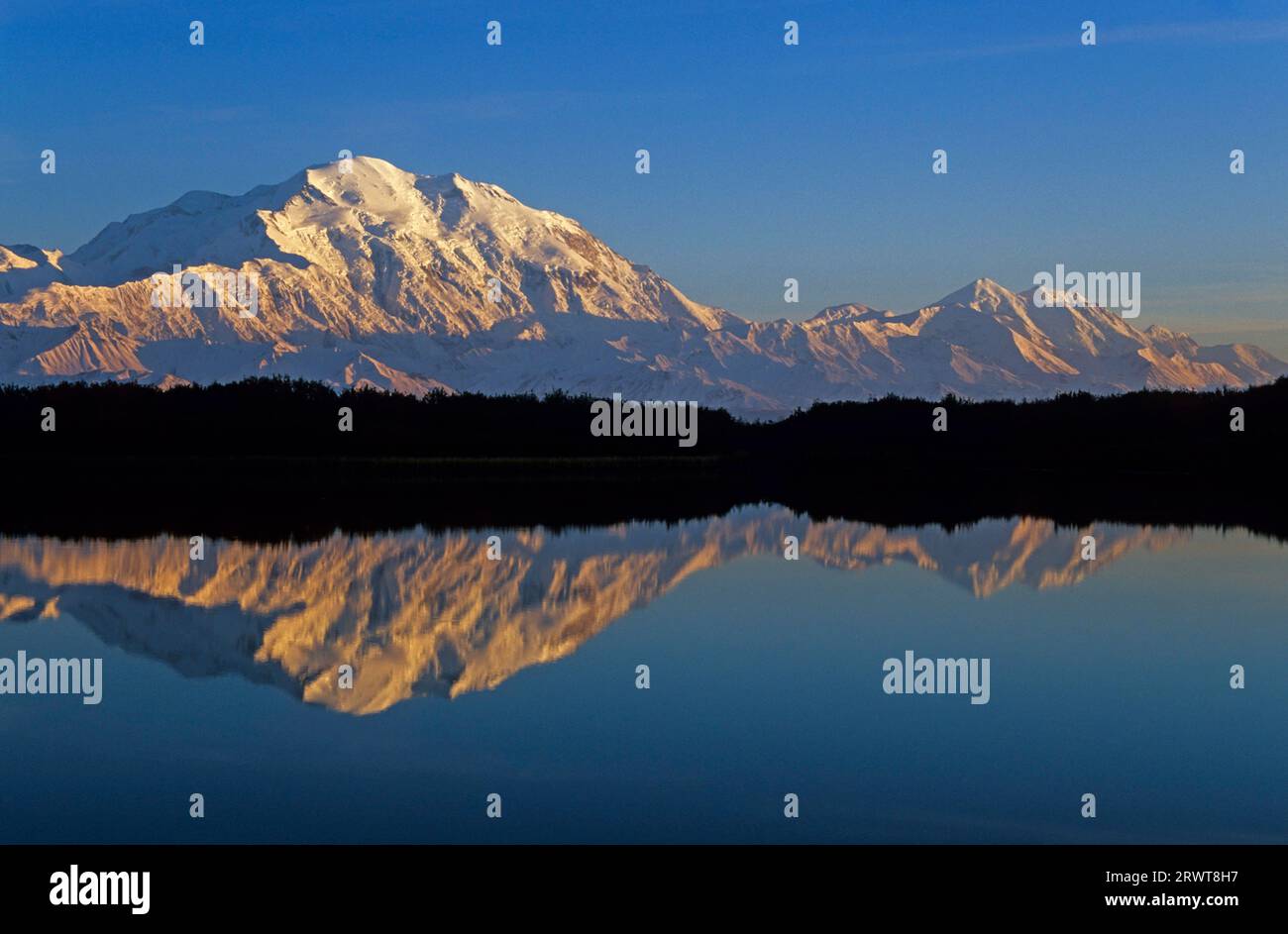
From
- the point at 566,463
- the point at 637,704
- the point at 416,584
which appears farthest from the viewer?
the point at 566,463

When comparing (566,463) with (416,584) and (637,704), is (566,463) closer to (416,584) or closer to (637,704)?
(416,584)

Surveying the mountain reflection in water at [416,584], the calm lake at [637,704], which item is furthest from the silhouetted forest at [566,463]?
the calm lake at [637,704]

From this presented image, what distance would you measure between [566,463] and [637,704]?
99.1m

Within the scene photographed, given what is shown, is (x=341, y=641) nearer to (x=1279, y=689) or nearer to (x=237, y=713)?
(x=237, y=713)

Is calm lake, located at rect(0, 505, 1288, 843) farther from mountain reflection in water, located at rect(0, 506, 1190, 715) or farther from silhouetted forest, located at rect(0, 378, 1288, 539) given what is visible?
silhouetted forest, located at rect(0, 378, 1288, 539)

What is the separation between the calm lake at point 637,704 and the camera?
15.5 m

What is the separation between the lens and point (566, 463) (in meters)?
120

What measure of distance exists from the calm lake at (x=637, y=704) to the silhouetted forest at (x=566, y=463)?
696 inches

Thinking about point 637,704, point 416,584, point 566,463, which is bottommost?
point 637,704

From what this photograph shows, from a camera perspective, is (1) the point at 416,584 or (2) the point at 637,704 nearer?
(2) the point at 637,704

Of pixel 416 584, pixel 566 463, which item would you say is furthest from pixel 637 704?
pixel 566 463

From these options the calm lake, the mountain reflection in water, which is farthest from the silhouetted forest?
the calm lake
